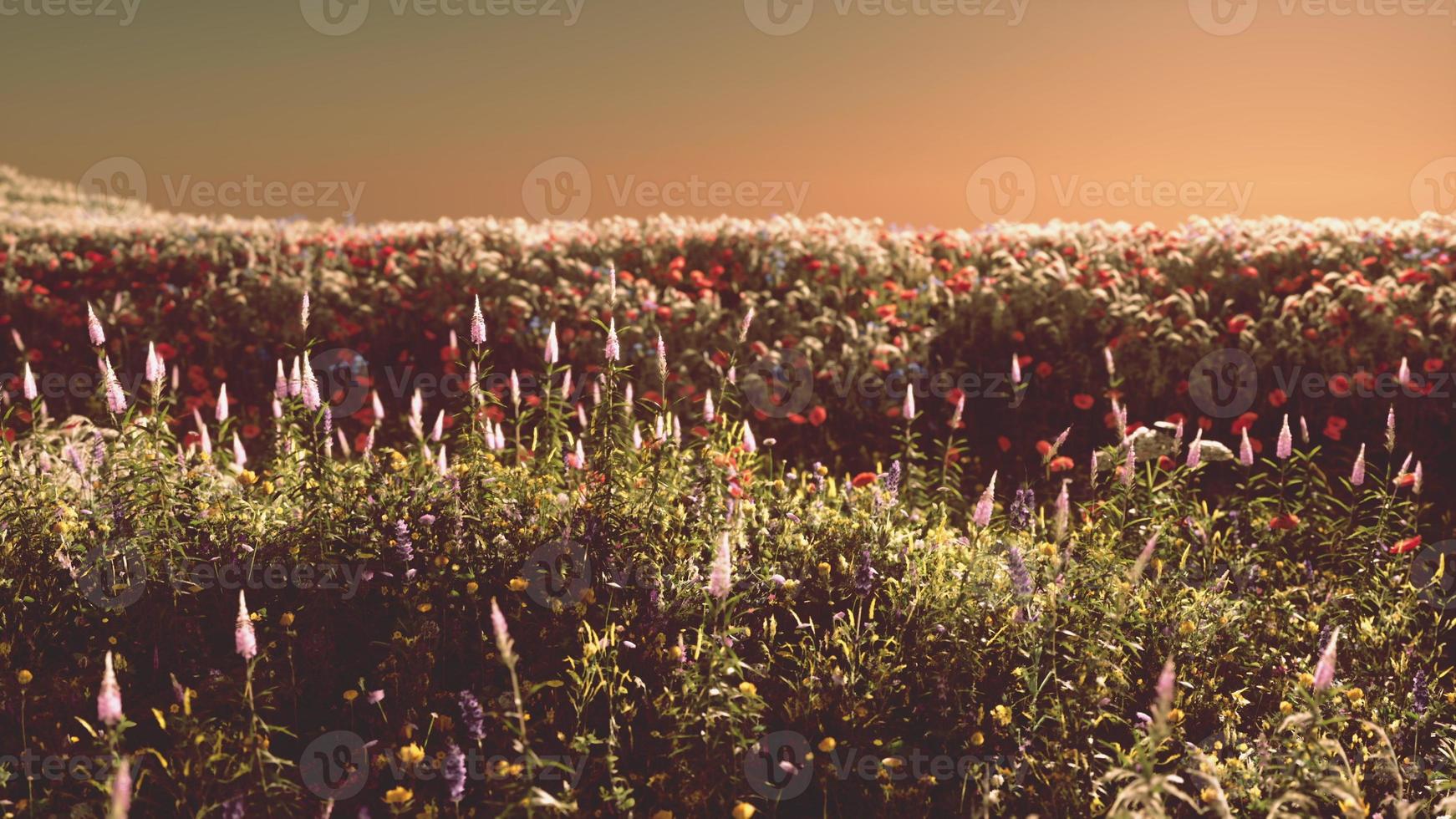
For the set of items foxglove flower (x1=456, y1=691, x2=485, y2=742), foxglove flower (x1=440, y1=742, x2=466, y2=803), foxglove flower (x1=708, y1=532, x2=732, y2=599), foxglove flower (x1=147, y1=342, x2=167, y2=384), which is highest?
foxglove flower (x1=147, y1=342, x2=167, y2=384)

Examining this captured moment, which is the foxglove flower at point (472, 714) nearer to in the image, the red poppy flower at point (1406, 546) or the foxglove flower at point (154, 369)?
the foxglove flower at point (154, 369)

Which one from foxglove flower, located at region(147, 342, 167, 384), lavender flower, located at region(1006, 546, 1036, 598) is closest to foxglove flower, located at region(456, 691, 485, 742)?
foxglove flower, located at region(147, 342, 167, 384)

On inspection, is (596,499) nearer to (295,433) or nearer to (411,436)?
(295,433)

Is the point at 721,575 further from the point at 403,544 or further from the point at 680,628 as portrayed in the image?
the point at 403,544

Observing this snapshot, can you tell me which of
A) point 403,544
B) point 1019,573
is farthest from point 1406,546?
point 403,544

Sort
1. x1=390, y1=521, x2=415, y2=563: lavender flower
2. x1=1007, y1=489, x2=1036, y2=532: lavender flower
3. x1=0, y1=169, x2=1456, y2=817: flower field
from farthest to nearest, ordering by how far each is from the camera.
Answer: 1. x1=1007, y1=489, x2=1036, y2=532: lavender flower
2. x1=390, y1=521, x2=415, y2=563: lavender flower
3. x1=0, y1=169, x2=1456, y2=817: flower field

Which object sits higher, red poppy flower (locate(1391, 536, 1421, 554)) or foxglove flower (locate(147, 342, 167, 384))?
foxglove flower (locate(147, 342, 167, 384))

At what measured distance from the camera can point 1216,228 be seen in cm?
1006

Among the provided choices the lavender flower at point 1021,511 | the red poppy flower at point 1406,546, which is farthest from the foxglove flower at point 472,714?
the red poppy flower at point 1406,546

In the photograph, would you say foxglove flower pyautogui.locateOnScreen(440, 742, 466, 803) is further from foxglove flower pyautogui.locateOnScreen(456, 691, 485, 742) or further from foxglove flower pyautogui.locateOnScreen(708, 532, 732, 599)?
foxglove flower pyautogui.locateOnScreen(708, 532, 732, 599)

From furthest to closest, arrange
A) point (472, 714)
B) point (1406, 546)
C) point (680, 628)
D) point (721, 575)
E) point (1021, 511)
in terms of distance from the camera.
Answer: point (1406, 546)
point (1021, 511)
point (680, 628)
point (472, 714)
point (721, 575)

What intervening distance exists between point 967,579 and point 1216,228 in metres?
7.42

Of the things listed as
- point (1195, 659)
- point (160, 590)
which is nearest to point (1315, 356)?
point (1195, 659)

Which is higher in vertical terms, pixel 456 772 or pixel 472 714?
pixel 472 714
